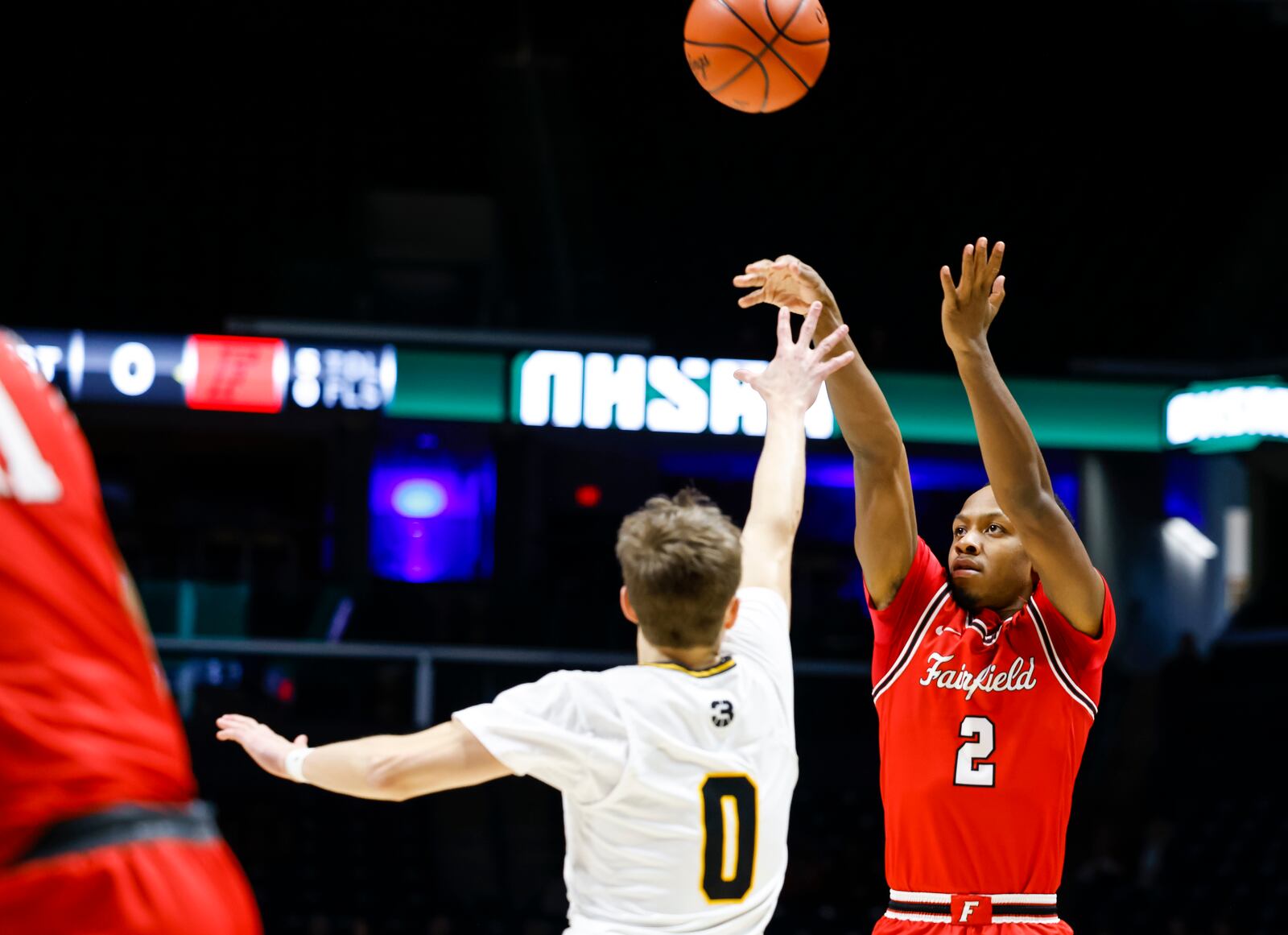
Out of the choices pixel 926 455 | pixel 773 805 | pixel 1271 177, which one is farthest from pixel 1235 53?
pixel 773 805

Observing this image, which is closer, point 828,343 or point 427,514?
point 828,343

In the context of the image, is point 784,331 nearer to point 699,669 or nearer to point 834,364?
point 834,364

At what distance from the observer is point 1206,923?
11422 mm

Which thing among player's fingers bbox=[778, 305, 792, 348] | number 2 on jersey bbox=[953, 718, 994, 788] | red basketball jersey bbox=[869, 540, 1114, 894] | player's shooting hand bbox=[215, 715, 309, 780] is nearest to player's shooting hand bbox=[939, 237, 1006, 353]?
player's fingers bbox=[778, 305, 792, 348]

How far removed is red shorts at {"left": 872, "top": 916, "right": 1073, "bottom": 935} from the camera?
3646 mm

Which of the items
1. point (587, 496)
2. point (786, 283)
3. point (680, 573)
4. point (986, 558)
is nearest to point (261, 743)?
point (680, 573)

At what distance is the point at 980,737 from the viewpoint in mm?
3758

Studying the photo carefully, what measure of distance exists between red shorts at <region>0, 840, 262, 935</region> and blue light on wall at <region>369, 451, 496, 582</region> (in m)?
17.4

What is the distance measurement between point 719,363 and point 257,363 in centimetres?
337

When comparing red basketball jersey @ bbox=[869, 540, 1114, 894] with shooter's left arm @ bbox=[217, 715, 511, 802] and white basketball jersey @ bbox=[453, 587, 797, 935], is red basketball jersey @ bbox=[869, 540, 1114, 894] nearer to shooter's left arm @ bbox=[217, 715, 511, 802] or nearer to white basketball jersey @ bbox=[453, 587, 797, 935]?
white basketball jersey @ bbox=[453, 587, 797, 935]

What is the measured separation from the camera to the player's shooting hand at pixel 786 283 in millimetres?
3699

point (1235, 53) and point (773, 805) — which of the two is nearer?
point (773, 805)

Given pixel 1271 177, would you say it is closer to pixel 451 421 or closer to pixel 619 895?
pixel 451 421

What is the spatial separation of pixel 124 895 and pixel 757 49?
4.00m
